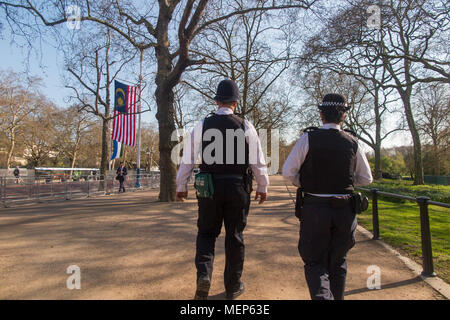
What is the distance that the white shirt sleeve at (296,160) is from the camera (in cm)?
270

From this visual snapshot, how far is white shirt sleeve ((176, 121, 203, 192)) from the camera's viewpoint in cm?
321

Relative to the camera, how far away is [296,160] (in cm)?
274

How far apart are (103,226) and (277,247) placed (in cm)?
386

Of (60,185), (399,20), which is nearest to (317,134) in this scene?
(399,20)

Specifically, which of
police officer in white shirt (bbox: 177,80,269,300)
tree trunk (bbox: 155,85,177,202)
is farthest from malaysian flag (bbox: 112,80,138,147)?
police officer in white shirt (bbox: 177,80,269,300)

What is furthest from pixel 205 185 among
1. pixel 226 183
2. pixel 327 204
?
pixel 327 204

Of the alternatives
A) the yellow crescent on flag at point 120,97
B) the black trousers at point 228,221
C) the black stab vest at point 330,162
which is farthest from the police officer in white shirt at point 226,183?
the yellow crescent on flag at point 120,97

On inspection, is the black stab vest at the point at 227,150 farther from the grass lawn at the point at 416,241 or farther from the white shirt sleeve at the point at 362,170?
the grass lawn at the point at 416,241

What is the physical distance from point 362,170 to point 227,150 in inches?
53.7

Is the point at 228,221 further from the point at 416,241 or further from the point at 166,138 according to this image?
the point at 166,138

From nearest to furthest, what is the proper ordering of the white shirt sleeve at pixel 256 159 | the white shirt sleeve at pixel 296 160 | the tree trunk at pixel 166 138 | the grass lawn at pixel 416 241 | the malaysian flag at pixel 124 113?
the white shirt sleeve at pixel 296 160, the white shirt sleeve at pixel 256 159, the grass lawn at pixel 416 241, the tree trunk at pixel 166 138, the malaysian flag at pixel 124 113

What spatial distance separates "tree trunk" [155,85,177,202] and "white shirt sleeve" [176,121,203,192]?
25.2 ft

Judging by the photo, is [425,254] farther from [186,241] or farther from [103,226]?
[103,226]

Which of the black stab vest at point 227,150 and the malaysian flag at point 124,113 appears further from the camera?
the malaysian flag at point 124,113
